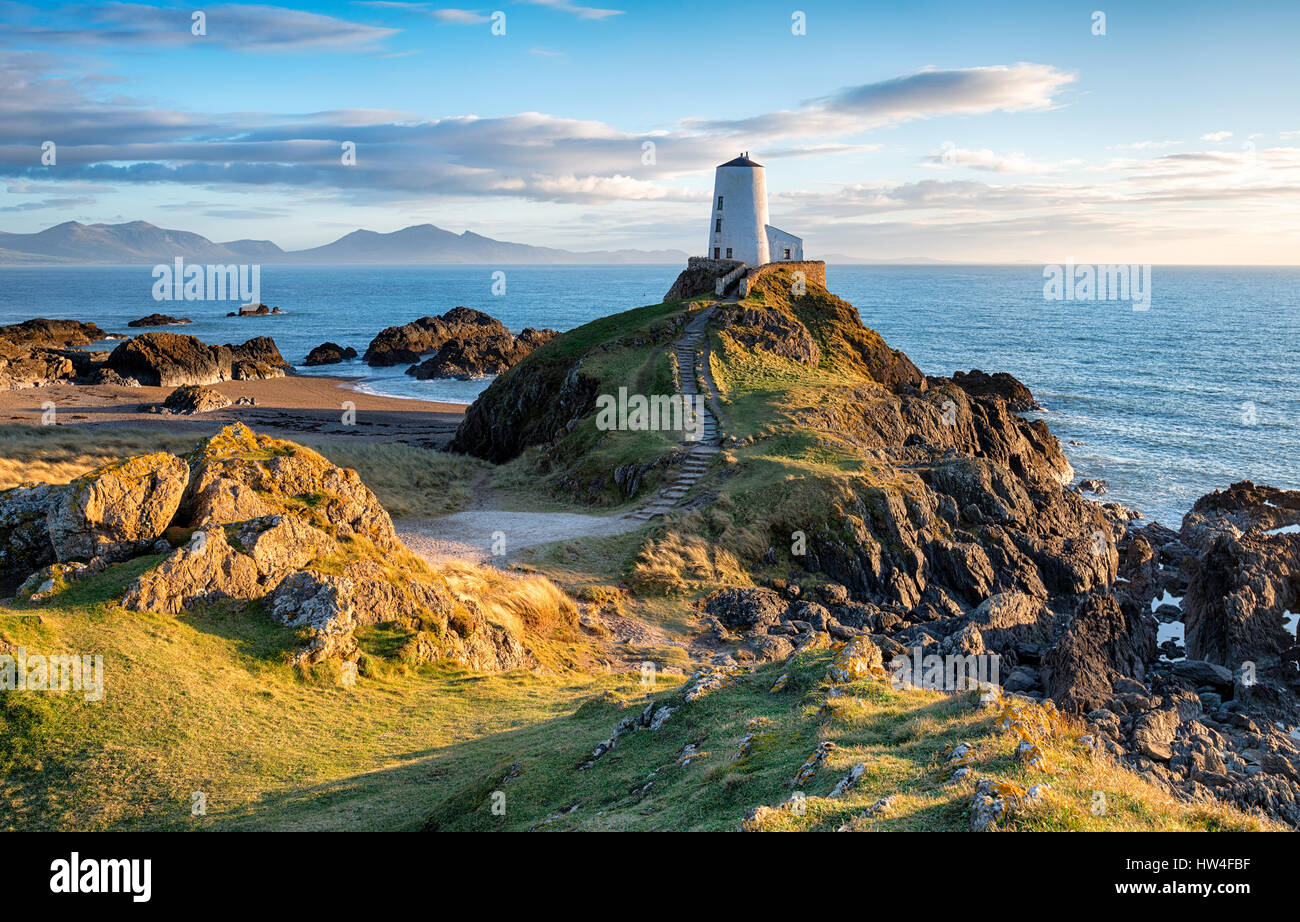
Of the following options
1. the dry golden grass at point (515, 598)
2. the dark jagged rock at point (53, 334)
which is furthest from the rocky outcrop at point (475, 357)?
the dry golden grass at point (515, 598)

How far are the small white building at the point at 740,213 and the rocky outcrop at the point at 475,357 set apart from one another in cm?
3031

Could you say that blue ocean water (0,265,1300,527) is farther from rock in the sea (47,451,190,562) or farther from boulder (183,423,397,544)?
rock in the sea (47,451,190,562)

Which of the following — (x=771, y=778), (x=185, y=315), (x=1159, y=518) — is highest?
(x=185, y=315)

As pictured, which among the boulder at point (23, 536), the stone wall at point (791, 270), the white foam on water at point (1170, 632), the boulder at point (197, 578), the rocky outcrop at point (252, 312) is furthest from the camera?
the rocky outcrop at point (252, 312)

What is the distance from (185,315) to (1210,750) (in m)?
179

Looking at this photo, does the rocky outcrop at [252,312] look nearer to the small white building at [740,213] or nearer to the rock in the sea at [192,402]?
the rock in the sea at [192,402]

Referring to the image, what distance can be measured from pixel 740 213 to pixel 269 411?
41412 mm

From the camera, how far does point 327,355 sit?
11144 centimetres

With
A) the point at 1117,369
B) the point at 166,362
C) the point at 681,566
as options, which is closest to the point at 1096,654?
the point at 681,566

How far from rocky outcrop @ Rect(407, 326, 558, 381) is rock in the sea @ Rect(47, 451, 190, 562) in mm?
72063

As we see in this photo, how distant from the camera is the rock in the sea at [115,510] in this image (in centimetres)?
2012
